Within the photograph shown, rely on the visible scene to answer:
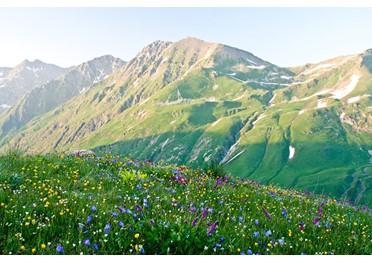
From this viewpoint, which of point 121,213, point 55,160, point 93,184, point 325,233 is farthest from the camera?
point 55,160

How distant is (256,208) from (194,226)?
3238mm

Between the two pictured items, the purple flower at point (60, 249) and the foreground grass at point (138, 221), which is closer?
the purple flower at point (60, 249)

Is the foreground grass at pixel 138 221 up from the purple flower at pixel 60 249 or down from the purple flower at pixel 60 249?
down

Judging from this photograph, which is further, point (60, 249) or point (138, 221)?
point (138, 221)

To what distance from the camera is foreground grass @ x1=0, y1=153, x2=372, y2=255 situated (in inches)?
168

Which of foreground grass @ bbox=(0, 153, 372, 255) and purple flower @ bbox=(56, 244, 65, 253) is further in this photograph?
foreground grass @ bbox=(0, 153, 372, 255)

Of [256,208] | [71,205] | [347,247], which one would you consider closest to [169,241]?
[71,205]

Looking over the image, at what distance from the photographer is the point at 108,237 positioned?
14.4ft

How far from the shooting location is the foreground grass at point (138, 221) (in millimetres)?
4270

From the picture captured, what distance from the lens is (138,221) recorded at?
199 inches

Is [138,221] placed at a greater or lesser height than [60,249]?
lesser

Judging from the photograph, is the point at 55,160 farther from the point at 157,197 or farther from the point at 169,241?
the point at 169,241

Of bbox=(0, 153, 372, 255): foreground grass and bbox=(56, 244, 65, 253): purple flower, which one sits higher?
bbox=(56, 244, 65, 253): purple flower
